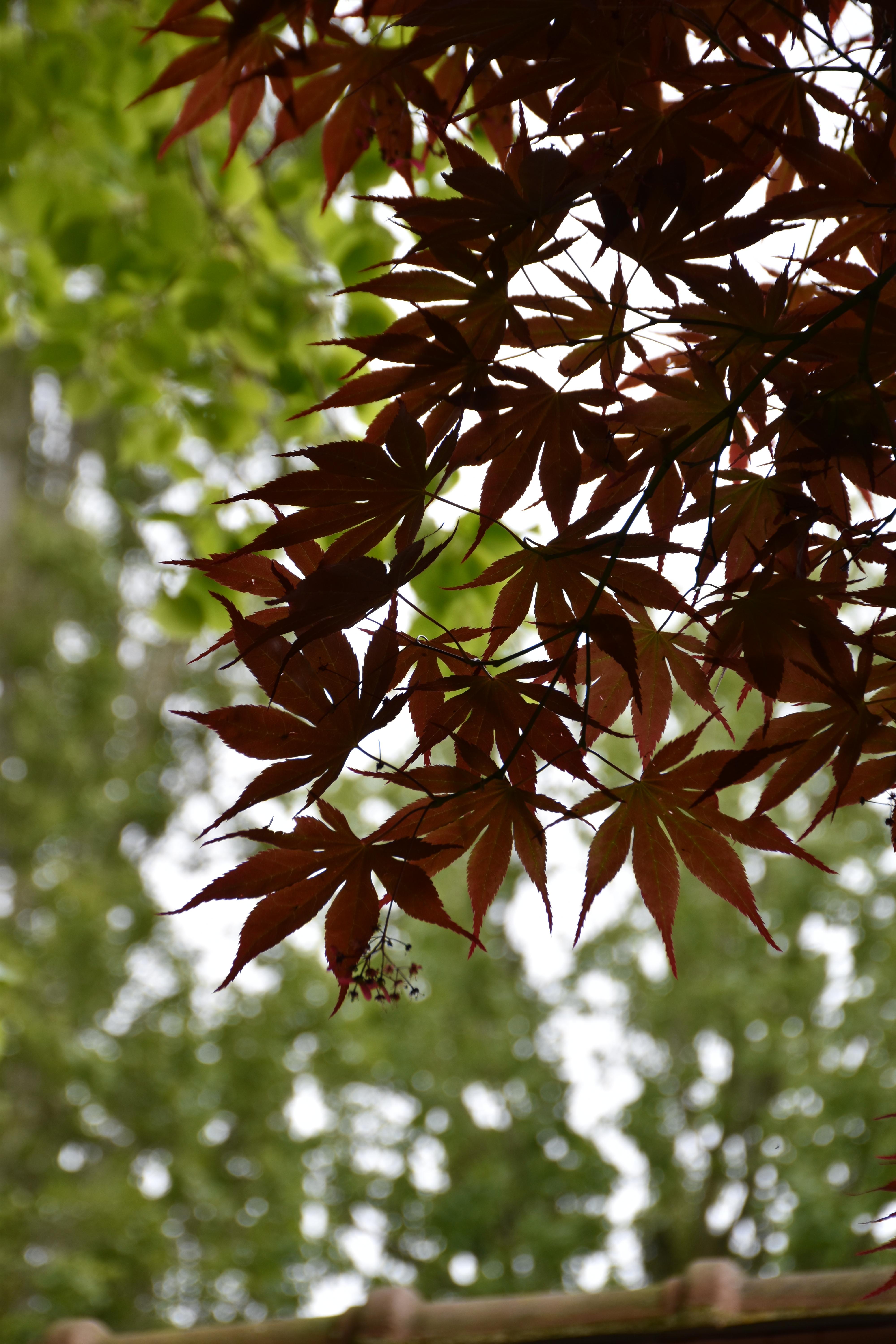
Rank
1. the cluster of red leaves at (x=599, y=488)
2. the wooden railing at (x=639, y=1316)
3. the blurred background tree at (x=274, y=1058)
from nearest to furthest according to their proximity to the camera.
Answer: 1. the cluster of red leaves at (x=599, y=488)
2. the wooden railing at (x=639, y=1316)
3. the blurred background tree at (x=274, y=1058)

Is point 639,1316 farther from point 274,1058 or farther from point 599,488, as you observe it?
point 274,1058

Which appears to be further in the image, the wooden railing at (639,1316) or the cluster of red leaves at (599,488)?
the wooden railing at (639,1316)

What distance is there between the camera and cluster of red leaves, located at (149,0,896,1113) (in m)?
0.53

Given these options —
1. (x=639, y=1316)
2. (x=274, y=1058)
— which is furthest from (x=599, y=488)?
(x=274, y=1058)

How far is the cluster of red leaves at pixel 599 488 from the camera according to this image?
527 millimetres

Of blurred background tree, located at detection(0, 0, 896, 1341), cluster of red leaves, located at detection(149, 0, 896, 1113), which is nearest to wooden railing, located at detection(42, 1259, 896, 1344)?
cluster of red leaves, located at detection(149, 0, 896, 1113)

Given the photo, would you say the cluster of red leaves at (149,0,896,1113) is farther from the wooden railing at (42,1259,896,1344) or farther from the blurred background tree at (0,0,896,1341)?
the blurred background tree at (0,0,896,1341)

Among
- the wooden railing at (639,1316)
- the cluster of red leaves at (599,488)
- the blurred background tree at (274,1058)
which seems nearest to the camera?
the cluster of red leaves at (599,488)

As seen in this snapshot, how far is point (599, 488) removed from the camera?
60 cm

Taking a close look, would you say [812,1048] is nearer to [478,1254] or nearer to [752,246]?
[478,1254]

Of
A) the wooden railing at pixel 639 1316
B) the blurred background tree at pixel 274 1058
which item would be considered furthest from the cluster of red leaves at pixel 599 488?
the blurred background tree at pixel 274 1058

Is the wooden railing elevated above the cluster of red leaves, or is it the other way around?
the cluster of red leaves

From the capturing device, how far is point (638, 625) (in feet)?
2.05

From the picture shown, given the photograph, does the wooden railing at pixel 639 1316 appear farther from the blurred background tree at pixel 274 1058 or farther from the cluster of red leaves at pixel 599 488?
the blurred background tree at pixel 274 1058
